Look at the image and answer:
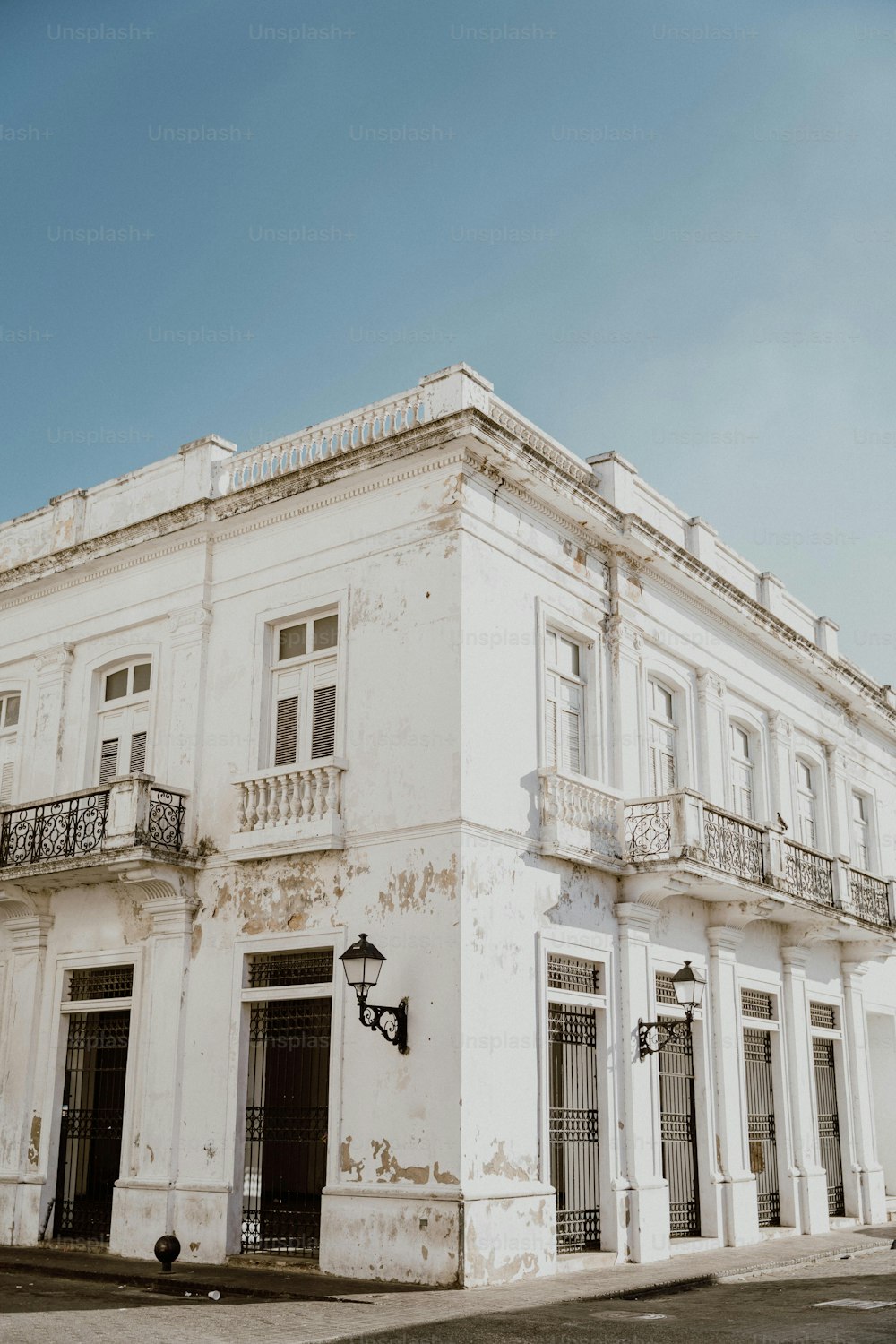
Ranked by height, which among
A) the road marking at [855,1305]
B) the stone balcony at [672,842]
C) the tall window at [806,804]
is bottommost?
the road marking at [855,1305]

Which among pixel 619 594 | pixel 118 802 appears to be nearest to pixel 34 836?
pixel 118 802

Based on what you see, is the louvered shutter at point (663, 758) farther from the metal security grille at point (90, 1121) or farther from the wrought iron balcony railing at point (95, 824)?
the metal security grille at point (90, 1121)

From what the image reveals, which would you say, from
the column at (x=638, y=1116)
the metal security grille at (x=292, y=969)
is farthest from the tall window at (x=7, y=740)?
the column at (x=638, y=1116)

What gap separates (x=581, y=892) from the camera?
14.0 metres

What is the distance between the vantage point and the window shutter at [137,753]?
51.1 ft

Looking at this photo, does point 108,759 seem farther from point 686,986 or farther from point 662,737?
point 686,986

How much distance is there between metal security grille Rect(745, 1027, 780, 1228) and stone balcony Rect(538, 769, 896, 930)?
1.88 m

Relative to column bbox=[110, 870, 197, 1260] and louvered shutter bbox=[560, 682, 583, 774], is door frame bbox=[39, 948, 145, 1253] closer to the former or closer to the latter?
column bbox=[110, 870, 197, 1260]

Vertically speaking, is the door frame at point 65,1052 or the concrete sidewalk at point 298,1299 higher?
the door frame at point 65,1052

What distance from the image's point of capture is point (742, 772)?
1847 cm

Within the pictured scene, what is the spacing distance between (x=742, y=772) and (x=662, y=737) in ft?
7.84

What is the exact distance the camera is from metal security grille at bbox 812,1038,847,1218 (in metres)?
18.5

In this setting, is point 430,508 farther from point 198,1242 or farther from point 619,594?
point 198,1242

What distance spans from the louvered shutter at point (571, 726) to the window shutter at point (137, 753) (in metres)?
4.96
